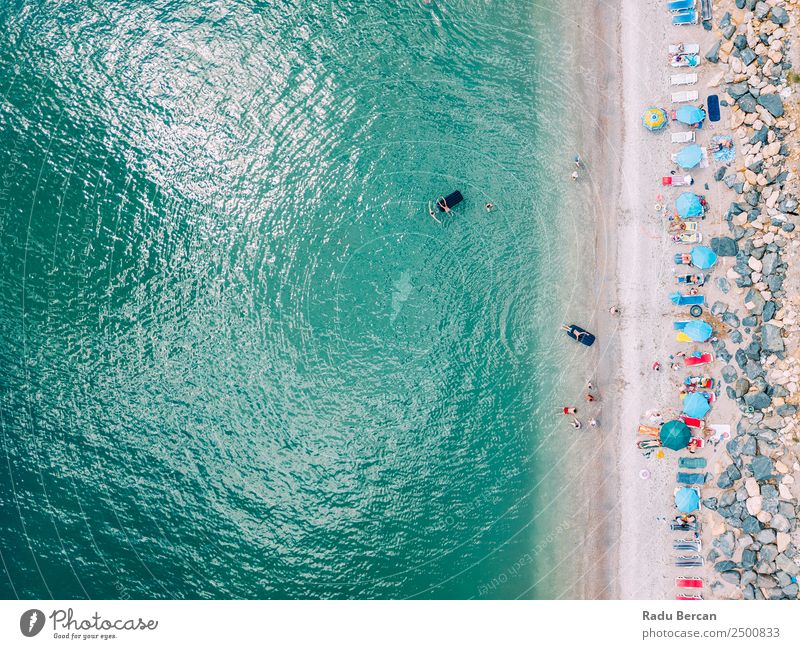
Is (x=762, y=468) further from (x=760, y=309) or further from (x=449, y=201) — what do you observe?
(x=449, y=201)

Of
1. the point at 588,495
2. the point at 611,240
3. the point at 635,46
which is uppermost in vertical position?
the point at 635,46

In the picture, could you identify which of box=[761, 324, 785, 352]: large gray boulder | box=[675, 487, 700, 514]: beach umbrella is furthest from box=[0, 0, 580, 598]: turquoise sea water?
box=[761, 324, 785, 352]: large gray boulder

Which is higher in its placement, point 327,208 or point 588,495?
point 327,208
